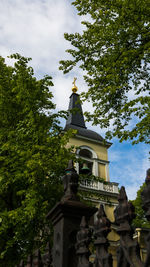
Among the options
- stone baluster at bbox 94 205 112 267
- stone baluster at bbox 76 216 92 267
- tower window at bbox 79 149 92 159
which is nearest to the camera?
stone baluster at bbox 94 205 112 267

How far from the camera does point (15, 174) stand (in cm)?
728

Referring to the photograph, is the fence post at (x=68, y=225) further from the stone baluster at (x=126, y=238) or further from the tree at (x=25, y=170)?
the tree at (x=25, y=170)

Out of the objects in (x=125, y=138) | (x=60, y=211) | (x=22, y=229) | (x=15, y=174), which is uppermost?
(x=125, y=138)

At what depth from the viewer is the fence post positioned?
7.94 feet

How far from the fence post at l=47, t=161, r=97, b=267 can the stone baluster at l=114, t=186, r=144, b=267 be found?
100 centimetres

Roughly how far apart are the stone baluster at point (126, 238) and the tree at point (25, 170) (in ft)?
16.6

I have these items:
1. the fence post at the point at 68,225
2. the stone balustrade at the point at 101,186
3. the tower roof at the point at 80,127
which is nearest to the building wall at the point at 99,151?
the tower roof at the point at 80,127

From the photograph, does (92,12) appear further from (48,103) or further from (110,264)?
(110,264)

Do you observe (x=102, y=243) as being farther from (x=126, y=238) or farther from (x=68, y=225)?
(x=68, y=225)

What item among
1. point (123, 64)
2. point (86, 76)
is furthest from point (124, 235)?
point (86, 76)

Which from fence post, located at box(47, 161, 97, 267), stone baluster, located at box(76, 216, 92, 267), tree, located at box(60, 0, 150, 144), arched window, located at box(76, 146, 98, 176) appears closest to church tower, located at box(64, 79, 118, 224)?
arched window, located at box(76, 146, 98, 176)

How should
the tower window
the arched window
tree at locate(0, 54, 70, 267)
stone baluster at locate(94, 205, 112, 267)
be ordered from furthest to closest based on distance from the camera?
the tower window → the arched window → tree at locate(0, 54, 70, 267) → stone baluster at locate(94, 205, 112, 267)

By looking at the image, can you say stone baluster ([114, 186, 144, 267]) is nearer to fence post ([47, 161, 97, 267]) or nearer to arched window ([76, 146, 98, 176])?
fence post ([47, 161, 97, 267])

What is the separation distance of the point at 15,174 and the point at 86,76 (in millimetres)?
5249
